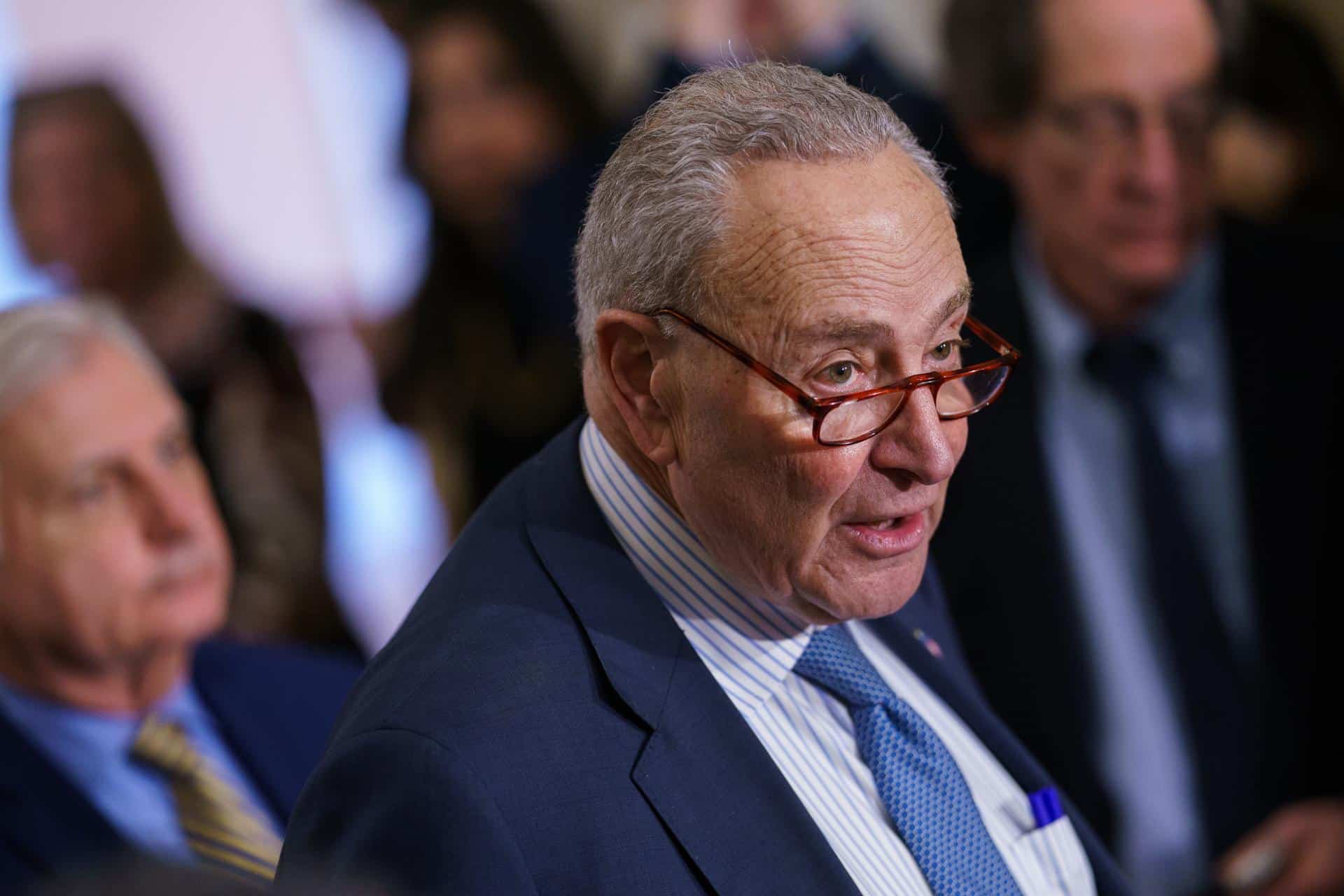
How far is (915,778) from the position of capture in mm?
1552

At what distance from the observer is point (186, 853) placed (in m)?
1.98

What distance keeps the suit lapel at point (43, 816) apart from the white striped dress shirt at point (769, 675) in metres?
0.84

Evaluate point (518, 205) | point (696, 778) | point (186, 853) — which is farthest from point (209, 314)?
point (696, 778)

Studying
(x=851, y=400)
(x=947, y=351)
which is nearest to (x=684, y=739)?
(x=851, y=400)

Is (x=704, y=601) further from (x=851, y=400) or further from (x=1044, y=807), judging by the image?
(x=1044, y=807)

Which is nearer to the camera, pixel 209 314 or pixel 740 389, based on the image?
pixel 740 389

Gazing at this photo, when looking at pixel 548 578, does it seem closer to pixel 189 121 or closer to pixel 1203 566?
pixel 1203 566

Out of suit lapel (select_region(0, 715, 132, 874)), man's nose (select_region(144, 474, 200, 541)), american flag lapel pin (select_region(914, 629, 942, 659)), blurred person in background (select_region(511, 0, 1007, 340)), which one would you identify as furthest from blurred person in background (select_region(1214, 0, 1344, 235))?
suit lapel (select_region(0, 715, 132, 874))

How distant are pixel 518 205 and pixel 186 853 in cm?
210

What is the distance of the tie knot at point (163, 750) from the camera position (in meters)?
2.07

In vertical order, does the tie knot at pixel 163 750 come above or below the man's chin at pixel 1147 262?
below

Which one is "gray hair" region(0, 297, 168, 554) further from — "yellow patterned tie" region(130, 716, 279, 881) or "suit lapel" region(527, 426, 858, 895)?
"suit lapel" region(527, 426, 858, 895)

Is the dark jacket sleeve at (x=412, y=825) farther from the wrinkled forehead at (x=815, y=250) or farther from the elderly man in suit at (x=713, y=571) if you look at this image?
the wrinkled forehead at (x=815, y=250)

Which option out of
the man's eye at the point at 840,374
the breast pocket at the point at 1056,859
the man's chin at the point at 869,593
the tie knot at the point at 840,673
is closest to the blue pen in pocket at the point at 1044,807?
the breast pocket at the point at 1056,859
